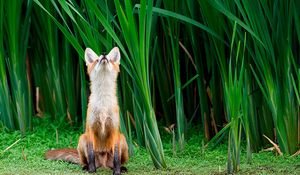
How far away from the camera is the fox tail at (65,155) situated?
570 centimetres

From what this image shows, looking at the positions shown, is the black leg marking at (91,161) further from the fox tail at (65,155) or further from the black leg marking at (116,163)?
the fox tail at (65,155)

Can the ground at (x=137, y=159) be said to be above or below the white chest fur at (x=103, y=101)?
below

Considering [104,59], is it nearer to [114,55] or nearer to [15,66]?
[114,55]

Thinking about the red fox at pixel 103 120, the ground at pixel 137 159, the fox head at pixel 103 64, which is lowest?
the ground at pixel 137 159

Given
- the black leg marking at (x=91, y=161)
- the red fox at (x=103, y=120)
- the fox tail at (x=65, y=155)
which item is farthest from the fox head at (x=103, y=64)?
the fox tail at (x=65, y=155)

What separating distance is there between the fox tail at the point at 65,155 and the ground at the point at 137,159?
0.05m

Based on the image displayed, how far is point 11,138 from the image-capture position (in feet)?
21.1

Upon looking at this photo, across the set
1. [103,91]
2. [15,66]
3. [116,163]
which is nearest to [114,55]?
[103,91]

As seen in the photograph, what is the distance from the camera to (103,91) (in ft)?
17.5

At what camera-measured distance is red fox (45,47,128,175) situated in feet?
17.5

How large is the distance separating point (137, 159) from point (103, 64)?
0.96 m

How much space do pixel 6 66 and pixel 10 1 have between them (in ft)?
3.10

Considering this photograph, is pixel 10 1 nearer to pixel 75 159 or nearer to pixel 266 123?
pixel 75 159

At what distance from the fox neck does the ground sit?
494 mm
